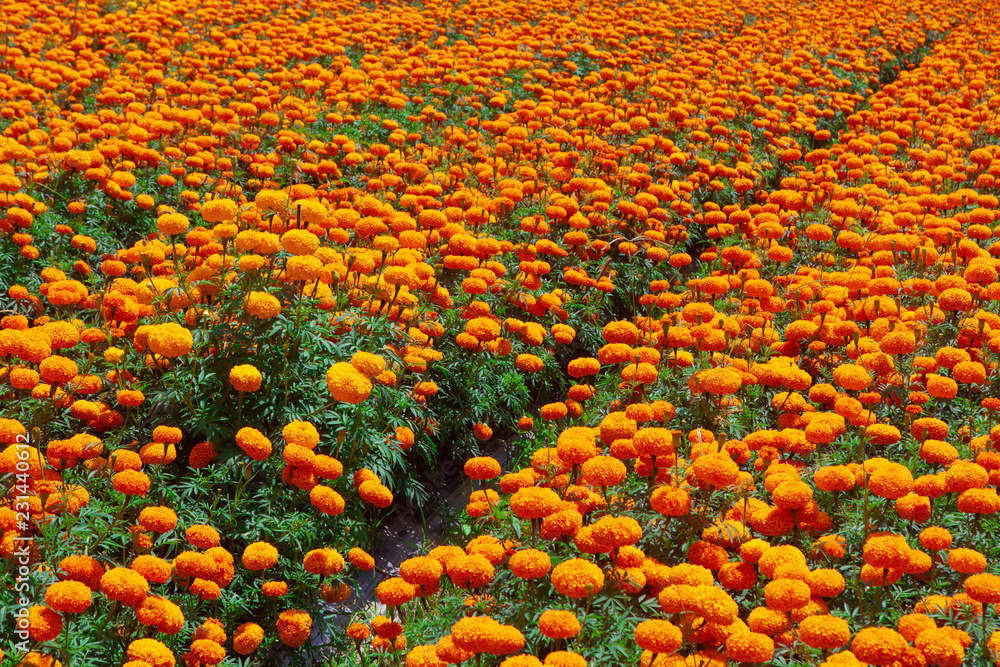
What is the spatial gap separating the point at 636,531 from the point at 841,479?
101 cm

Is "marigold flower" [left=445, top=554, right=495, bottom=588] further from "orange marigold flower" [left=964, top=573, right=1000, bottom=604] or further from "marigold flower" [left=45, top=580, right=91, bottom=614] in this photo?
"orange marigold flower" [left=964, top=573, right=1000, bottom=604]

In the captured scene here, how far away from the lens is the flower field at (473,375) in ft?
10.5

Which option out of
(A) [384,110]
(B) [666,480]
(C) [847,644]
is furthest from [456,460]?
(A) [384,110]

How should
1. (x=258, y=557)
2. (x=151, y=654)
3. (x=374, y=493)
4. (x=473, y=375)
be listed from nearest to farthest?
(x=151, y=654)
(x=258, y=557)
(x=374, y=493)
(x=473, y=375)

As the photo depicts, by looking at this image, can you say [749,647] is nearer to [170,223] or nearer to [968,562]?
[968,562]

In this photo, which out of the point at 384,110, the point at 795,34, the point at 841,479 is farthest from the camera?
the point at 795,34

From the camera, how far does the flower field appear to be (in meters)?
3.20

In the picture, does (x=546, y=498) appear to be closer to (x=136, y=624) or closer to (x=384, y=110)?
(x=136, y=624)

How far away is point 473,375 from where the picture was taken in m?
5.20

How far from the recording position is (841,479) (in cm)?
359

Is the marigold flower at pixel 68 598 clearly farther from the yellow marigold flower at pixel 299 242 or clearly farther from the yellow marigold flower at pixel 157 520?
the yellow marigold flower at pixel 299 242

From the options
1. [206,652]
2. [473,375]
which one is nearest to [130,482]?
[206,652]

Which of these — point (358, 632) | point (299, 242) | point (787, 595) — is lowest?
point (358, 632)

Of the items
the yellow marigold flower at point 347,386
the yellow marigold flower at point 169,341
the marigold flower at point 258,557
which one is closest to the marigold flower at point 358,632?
the marigold flower at point 258,557
